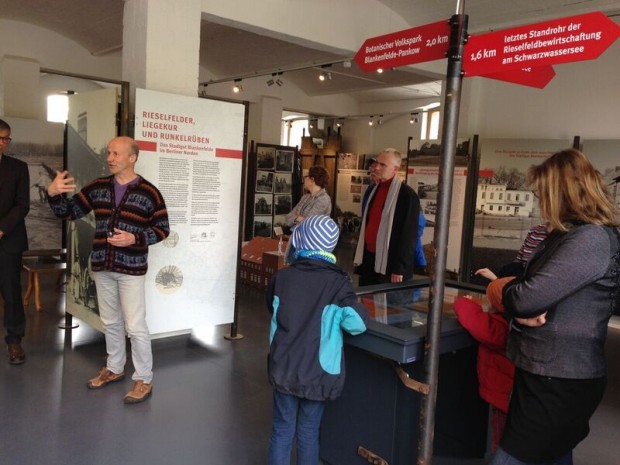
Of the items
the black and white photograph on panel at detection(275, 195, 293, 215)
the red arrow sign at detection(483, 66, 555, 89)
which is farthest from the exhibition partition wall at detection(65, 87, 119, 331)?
the black and white photograph on panel at detection(275, 195, 293, 215)

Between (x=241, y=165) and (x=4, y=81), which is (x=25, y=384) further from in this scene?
(x=4, y=81)

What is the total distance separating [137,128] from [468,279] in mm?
5113

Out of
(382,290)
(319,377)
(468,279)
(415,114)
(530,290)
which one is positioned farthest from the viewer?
(415,114)

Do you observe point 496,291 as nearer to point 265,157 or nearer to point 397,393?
point 397,393

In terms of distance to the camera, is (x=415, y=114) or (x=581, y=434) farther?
(x=415, y=114)

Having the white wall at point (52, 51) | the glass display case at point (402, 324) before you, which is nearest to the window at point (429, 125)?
the white wall at point (52, 51)

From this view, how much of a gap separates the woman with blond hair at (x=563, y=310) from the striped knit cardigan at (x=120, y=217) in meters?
2.45

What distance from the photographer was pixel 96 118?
14.5ft

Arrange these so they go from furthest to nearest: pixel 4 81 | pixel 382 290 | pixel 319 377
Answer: pixel 4 81 → pixel 382 290 → pixel 319 377

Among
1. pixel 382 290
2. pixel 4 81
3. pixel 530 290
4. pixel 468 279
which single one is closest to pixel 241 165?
pixel 382 290

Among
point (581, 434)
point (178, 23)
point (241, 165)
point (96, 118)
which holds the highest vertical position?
point (178, 23)

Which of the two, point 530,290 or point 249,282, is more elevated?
point 530,290

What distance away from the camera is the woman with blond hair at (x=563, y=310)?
5.85ft

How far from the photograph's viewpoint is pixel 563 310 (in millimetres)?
1836
